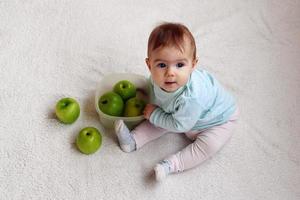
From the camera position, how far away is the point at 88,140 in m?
1.01

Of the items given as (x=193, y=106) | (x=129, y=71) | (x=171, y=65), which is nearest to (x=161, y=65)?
(x=171, y=65)

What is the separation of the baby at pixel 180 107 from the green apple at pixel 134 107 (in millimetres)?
23

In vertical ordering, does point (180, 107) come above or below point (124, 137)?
above

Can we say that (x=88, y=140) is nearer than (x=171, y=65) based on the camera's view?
No

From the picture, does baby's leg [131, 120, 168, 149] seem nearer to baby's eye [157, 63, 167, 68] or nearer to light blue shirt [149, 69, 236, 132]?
light blue shirt [149, 69, 236, 132]

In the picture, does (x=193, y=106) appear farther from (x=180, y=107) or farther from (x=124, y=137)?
(x=124, y=137)

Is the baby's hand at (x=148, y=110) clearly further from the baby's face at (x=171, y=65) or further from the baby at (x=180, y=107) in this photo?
the baby's face at (x=171, y=65)

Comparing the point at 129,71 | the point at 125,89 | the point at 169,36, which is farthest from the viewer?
the point at 129,71

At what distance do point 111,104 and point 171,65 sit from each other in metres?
0.24

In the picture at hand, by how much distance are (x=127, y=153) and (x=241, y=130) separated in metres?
0.35

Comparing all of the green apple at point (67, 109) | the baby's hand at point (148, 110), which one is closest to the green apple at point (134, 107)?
the baby's hand at point (148, 110)

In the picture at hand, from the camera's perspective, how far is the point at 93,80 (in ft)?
3.97

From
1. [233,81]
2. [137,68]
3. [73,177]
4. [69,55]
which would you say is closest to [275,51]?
[233,81]

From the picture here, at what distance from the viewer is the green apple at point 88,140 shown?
101cm
